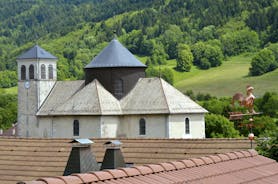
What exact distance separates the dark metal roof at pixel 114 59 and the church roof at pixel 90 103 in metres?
2.12

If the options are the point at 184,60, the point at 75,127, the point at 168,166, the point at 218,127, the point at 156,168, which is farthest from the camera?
the point at 184,60

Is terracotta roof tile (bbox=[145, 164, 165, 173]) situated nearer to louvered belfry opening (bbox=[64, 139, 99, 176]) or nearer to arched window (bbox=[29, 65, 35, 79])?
louvered belfry opening (bbox=[64, 139, 99, 176])

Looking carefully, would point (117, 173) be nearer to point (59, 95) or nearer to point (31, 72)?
point (59, 95)

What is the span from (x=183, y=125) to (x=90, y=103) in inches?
262

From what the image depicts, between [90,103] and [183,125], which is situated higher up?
[90,103]

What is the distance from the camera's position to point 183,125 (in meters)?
54.2

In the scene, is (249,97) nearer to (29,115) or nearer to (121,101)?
(121,101)

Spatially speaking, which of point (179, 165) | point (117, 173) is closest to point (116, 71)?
point (179, 165)

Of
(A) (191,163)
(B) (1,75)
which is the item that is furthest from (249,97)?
(B) (1,75)

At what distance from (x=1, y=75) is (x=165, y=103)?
14960 centimetres

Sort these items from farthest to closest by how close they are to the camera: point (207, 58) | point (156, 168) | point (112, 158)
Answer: point (207, 58)
point (112, 158)
point (156, 168)

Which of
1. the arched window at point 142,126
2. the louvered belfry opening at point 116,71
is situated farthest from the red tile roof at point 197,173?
the louvered belfry opening at point 116,71

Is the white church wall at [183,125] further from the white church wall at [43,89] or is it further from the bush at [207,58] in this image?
the bush at [207,58]

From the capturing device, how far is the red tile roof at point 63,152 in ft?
88.8
